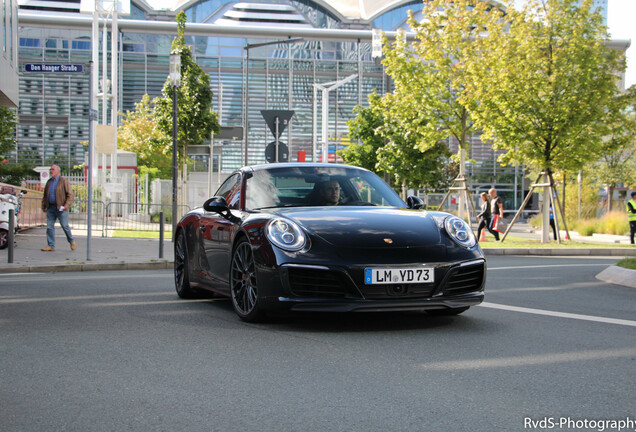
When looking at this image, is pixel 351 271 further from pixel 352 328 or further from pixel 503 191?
pixel 503 191

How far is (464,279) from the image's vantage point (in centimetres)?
650

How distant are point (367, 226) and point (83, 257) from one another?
1001 centimetres

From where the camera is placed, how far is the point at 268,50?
189 ft

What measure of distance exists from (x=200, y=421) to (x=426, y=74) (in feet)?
81.5

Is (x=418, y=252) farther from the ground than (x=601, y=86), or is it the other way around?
(x=601, y=86)

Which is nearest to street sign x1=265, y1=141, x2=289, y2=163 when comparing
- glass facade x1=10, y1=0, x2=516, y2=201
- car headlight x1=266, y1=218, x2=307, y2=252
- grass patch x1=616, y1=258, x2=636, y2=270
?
grass patch x1=616, y1=258, x2=636, y2=270

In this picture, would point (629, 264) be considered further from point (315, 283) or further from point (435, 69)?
point (435, 69)

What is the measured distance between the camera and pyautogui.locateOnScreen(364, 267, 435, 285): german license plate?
6.07 m

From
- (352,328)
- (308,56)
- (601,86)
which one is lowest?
(352,328)

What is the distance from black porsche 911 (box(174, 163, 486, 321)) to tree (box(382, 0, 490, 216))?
19.9 m

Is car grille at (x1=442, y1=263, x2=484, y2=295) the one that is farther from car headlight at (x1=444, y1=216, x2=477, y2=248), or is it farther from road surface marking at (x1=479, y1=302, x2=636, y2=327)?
road surface marking at (x1=479, y1=302, x2=636, y2=327)

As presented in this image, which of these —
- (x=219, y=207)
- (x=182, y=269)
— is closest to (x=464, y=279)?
(x=219, y=207)

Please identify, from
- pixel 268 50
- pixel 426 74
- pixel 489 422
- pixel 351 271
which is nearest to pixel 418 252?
pixel 351 271

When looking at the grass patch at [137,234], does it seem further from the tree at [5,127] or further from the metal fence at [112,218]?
the tree at [5,127]
